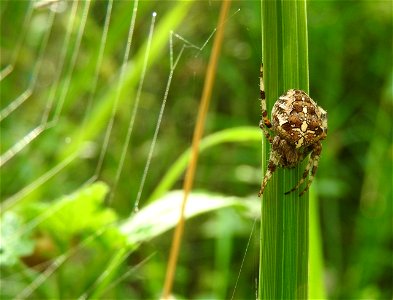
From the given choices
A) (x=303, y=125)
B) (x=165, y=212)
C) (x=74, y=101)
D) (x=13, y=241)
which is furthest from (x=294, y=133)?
(x=74, y=101)

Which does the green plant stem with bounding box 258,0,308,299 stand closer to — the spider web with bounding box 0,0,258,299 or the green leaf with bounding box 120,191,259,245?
the green leaf with bounding box 120,191,259,245

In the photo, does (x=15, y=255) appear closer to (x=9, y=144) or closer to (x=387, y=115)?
(x=9, y=144)

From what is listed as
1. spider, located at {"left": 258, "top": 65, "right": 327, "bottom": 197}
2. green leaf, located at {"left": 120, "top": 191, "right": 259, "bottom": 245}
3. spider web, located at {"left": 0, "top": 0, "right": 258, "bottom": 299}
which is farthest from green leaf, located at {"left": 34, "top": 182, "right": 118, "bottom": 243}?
spider, located at {"left": 258, "top": 65, "right": 327, "bottom": 197}

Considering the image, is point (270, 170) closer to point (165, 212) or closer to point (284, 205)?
point (284, 205)

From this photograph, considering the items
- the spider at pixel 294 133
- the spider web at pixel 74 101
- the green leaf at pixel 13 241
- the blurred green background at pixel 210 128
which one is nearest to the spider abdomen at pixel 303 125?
the spider at pixel 294 133

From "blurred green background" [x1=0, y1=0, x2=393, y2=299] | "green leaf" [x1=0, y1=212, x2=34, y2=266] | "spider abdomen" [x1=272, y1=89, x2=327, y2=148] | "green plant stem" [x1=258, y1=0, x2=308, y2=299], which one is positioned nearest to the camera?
"green plant stem" [x1=258, y1=0, x2=308, y2=299]
